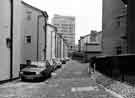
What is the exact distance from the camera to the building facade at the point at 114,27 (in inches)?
773

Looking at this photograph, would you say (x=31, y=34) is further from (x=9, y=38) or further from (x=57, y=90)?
(x=57, y=90)

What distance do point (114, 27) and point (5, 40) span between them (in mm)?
11723

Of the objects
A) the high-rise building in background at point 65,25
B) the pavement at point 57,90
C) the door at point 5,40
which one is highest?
the high-rise building in background at point 65,25

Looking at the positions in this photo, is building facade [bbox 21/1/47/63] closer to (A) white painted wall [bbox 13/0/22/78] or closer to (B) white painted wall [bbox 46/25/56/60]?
(B) white painted wall [bbox 46/25/56/60]

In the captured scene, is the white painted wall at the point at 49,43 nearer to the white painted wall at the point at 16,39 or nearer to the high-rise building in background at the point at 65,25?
the white painted wall at the point at 16,39

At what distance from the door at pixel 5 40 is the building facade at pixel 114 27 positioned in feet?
33.9

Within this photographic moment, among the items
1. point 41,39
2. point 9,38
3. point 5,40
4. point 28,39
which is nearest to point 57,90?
point 5,40

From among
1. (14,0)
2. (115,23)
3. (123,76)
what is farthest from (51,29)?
(123,76)

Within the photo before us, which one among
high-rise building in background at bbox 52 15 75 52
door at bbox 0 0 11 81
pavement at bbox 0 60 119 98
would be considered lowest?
pavement at bbox 0 60 119 98

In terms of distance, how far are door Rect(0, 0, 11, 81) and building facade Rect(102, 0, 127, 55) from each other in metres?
10.3

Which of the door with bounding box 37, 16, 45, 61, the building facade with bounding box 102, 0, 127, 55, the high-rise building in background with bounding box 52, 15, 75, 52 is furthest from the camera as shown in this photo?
the high-rise building in background with bounding box 52, 15, 75, 52

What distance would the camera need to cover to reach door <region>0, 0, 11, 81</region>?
13984 millimetres

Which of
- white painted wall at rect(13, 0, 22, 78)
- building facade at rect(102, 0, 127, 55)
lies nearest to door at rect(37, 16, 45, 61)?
building facade at rect(102, 0, 127, 55)

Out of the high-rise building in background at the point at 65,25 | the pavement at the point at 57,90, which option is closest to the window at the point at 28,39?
the pavement at the point at 57,90
